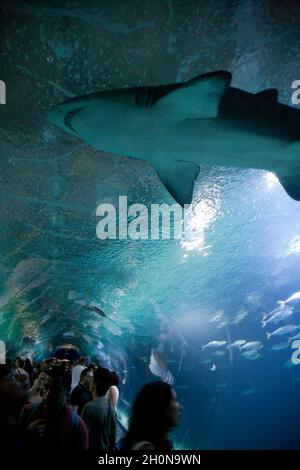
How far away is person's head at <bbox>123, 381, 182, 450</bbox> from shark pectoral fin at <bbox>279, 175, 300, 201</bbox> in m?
2.59

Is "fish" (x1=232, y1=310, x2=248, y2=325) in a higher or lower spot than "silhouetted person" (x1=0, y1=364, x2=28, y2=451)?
higher

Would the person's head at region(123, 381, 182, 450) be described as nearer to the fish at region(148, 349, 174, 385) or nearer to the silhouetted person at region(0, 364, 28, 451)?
the silhouetted person at region(0, 364, 28, 451)

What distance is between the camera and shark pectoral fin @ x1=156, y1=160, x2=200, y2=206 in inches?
142

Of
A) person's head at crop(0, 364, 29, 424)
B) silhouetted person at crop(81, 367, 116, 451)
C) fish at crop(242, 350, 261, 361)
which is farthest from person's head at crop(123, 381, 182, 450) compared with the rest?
fish at crop(242, 350, 261, 361)

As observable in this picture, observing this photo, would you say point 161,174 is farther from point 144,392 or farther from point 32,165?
point 144,392

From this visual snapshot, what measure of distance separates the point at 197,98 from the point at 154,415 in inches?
87.6

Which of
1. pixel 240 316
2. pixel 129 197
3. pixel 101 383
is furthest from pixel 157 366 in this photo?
pixel 101 383

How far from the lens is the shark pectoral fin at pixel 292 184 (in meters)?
3.62

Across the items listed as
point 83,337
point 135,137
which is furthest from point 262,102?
point 83,337

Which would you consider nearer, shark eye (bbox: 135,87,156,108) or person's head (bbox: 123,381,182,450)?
person's head (bbox: 123,381,182,450)

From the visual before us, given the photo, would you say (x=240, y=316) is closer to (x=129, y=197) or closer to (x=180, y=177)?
(x=129, y=197)

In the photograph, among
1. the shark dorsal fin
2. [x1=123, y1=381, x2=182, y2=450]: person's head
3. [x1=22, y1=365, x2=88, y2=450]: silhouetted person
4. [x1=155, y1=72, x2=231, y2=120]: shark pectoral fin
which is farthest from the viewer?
the shark dorsal fin

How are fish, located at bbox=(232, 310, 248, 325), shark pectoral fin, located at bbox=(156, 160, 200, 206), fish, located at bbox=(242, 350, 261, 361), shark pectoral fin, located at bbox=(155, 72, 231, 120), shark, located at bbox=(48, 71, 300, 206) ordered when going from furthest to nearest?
fish, located at bbox=(242, 350, 261, 361) < fish, located at bbox=(232, 310, 248, 325) < shark pectoral fin, located at bbox=(156, 160, 200, 206) < shark, located at bbox=(48, 71, 300, 206) < shark pectoral fin, located at bbox=(155, 72, 231, 120)

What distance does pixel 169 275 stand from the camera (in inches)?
333
